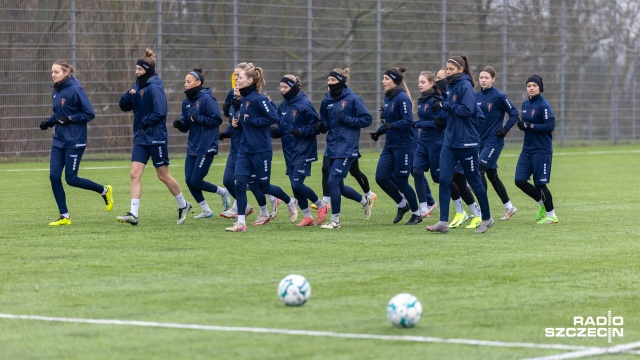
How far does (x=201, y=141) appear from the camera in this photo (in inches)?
610

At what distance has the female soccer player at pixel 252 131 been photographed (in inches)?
556

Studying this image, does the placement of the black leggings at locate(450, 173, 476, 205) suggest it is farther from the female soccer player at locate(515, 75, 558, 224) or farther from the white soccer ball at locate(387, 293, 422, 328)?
the white soccer ball at locate(387, 293, 422, 328)

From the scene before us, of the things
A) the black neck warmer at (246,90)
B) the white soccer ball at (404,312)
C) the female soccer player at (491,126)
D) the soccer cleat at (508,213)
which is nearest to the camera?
the white soccer ball at (404,312)

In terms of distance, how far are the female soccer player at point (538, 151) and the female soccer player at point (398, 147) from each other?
1.47 m

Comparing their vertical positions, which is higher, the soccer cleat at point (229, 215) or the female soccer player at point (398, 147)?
the female soccer player at point (398, 147)

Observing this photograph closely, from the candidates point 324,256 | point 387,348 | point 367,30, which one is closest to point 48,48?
point 367,30

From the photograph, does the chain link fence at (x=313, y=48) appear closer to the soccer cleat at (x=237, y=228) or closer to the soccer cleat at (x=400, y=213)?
the soccer cleat at (x=400, y=213)

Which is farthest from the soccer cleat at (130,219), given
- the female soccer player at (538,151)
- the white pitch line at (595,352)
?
the white pitch line at (595,352)

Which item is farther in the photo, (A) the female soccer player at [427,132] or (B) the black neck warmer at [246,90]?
(A) the female soccer player at [427,132]

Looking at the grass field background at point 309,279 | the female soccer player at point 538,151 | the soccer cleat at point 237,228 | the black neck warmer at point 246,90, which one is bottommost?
the grass field background at point 309,279

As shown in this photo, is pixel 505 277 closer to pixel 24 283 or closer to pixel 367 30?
pixel 24 283

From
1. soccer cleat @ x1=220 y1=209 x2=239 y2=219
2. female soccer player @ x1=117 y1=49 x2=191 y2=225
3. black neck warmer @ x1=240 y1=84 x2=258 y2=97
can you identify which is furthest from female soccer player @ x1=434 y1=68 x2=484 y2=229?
female soccer player @ x1=117 y1=49 x2=191 y2=225

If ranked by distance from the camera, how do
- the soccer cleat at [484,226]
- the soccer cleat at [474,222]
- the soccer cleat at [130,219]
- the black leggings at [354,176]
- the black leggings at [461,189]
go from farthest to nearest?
the black leggings at [354,176], the black leggings at [461,189], the soccer cleat at [474,222], the soccer cleat at [130,219], the soccer cleat at [484,226]

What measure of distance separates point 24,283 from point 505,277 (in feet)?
13.4
